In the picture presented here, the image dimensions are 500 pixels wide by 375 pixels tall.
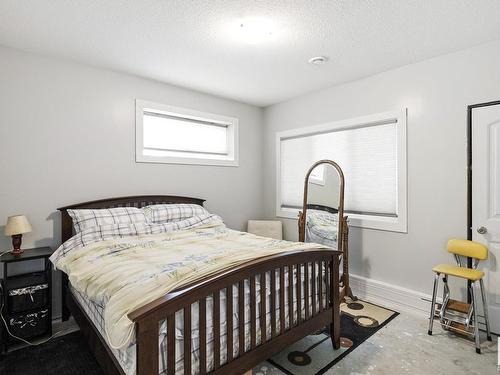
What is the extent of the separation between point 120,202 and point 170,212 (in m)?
0.53

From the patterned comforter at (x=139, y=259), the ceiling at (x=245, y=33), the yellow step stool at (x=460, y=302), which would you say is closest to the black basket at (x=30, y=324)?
the patterned comforter at (x=139, y=259)

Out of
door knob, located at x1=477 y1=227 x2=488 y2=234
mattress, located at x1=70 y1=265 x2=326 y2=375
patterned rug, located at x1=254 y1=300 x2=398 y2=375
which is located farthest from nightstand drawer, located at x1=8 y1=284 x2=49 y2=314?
door knob, located at x1=477 y1=227 x2=488 y2=234

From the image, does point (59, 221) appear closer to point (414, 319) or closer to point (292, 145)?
point (292, 145)

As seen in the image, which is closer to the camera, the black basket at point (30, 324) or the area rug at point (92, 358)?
the area rug at point (92, 358)

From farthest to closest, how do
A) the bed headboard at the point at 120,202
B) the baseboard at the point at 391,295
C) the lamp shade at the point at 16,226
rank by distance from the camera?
the baseboard at the point at 391,295
the bed headboard at the point at 120,202
the lamp shade at the point at 16,226

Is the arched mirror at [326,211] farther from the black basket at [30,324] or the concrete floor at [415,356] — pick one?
the black basket at [30,324]

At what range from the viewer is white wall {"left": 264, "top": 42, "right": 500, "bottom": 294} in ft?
8.73

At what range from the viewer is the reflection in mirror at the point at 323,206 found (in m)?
3.46

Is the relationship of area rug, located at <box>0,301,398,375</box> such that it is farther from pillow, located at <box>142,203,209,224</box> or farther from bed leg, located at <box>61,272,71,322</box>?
pillow, located at <box>142,203,209,224</box>

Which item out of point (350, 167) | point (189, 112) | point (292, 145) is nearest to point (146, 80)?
point (189, 112)

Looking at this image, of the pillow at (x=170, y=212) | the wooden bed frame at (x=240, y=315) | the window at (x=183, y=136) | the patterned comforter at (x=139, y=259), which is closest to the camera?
the wooden bed frame at (x=240, y=315)

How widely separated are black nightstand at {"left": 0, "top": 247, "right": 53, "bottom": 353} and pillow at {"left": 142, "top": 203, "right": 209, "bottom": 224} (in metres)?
0.94

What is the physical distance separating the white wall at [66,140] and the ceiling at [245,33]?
0.20 m

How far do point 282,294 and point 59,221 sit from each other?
229 cm
